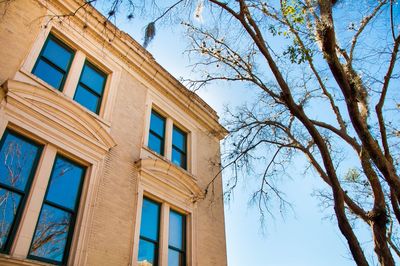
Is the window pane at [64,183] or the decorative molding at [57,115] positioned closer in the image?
the decorative molding at [57,115]

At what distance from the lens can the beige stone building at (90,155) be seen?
6492 millimetres

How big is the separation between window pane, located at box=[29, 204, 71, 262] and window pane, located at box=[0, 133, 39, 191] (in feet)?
2.43

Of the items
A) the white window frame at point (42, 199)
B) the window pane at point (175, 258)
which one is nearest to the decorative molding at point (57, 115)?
the white window frame at point (42, 199)

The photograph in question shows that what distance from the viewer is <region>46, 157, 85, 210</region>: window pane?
6934 millimetres

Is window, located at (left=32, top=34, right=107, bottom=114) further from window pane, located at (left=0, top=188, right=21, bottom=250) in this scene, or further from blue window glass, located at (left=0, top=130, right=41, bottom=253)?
window pane, located at (left=0, top=188, right=21, bottom=250)

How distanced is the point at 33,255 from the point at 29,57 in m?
4.46

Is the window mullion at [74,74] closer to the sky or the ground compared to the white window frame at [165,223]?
closer to the sky

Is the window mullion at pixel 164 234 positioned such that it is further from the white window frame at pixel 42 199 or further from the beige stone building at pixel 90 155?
the white window frame at pixel 42 199

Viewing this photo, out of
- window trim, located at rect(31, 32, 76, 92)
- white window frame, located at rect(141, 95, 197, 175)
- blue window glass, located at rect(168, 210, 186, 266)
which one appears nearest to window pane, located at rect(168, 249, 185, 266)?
blue window glass, located at rect(168, 210, 186, 266)

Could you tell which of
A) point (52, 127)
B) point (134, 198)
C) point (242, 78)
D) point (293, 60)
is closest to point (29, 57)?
point (52, 127)

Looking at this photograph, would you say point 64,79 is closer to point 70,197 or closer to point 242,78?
point 70,197

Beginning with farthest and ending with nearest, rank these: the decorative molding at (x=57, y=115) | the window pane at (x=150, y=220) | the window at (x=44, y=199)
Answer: the window pane at (x=150, y=220) → the decorative molding at (x=57, y=115) → the window at (x=44, y=199)

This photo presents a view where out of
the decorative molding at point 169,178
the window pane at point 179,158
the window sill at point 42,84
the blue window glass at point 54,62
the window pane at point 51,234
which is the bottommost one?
the window pane at point 51,234

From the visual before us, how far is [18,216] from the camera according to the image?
20.0ft
